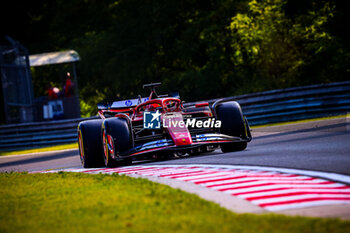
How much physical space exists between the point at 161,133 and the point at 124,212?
530 cm

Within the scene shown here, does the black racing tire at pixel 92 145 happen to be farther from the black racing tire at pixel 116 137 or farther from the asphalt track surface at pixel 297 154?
the asphalt track surface at pixel 297 154

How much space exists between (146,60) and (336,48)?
11958 mm

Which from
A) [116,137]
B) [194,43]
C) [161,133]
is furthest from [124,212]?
[194,43]

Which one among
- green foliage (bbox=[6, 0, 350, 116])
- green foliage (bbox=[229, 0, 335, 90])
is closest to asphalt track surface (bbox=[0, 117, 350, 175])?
green foliage (bbox=[229, 0, 335, 90])

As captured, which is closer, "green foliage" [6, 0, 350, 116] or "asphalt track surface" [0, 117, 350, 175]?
"asphalt track surface" [0, 117, 350, 175]

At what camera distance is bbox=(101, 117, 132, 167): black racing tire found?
35.1 ft

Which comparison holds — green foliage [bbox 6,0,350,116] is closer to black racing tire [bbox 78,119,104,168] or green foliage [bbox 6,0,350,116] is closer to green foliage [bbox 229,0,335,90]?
green foliage [bbox 229,0,335,90]

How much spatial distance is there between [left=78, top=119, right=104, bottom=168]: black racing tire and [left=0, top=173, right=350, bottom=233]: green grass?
2.88 meters

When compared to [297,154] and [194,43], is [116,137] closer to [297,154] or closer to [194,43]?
[297,154]

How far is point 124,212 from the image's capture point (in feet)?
19.4

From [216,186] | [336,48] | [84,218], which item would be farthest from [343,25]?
[84,218]

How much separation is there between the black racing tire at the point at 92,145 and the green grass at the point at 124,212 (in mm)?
2882

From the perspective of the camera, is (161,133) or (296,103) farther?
(296,103)

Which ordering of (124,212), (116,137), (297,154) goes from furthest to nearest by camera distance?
(116,137), (297,154), (124,212)
